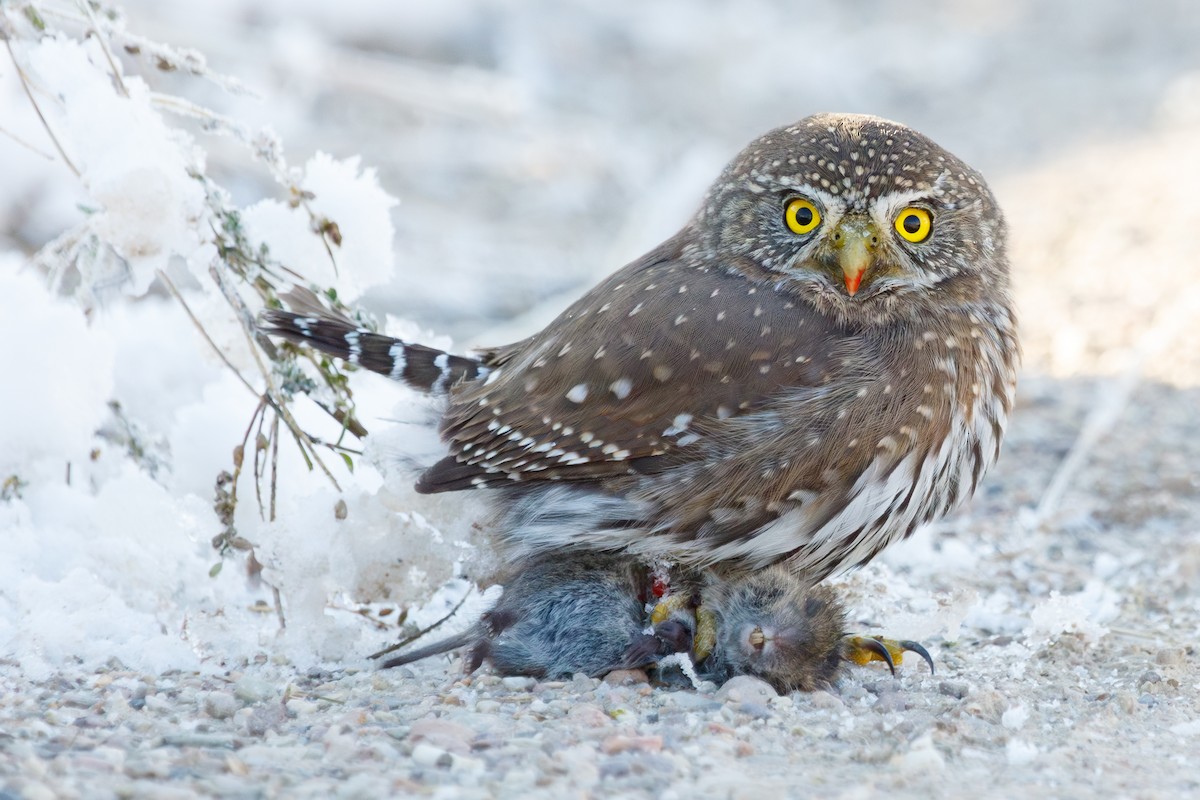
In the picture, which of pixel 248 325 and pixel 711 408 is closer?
pixel 711 408

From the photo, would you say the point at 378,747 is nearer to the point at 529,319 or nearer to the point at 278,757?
the point at 278,757

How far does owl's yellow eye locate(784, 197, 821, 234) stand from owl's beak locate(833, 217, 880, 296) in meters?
0.08

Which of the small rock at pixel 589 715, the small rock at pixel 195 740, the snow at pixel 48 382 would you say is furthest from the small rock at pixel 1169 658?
the snow at pixel 48 382

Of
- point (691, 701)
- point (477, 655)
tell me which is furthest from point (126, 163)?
point (691, 701)

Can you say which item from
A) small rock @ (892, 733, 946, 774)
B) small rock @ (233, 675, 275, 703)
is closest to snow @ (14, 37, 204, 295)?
small rock @ (233, 675, 275, 703)

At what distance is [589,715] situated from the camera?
9.40ft

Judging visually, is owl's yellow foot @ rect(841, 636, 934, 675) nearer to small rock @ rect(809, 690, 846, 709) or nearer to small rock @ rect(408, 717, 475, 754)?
small rock @ rect(809, 690, 846, 709)

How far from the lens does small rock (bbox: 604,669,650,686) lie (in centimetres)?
323

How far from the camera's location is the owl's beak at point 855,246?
3439 mm

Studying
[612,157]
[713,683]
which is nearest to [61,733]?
[713,683]

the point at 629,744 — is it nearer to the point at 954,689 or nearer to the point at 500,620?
the point at 500,620

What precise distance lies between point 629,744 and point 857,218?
1.46 metres

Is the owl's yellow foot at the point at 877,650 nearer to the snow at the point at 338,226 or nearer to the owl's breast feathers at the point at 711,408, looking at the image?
the owl's breast feathers at the point at 711,408

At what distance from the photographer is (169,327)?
16.0ft
